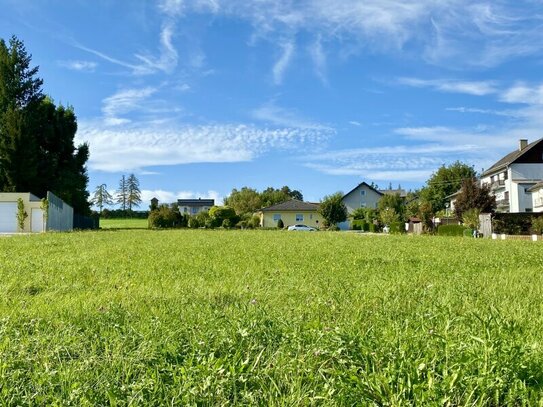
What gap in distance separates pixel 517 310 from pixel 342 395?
8.03ft

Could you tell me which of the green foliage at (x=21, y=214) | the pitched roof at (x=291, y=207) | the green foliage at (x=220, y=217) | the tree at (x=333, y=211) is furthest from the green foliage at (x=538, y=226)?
the pitched roof at (x=291, y=207)

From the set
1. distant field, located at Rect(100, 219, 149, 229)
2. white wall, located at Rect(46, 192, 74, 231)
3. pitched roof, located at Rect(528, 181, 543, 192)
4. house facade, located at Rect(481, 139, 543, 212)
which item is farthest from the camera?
house facade, located at Rect(481, 139, 543, 212)

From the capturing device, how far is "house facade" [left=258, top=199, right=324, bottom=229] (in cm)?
7038

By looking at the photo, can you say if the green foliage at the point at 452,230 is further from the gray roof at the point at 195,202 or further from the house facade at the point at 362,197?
the gray roof at the point at 195,202

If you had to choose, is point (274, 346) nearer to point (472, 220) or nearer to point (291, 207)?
point (472, 220)

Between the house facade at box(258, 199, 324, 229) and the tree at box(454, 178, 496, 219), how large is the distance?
29.2 m

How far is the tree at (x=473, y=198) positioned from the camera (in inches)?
1658

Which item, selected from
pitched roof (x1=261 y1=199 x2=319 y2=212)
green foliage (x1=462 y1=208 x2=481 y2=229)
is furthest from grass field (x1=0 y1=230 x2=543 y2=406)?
pitched roof (x1=261 y1=199 x2=319 y2=212)

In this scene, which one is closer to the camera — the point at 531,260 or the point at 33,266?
the point at 33,266

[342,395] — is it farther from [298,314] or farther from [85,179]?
[85,179]

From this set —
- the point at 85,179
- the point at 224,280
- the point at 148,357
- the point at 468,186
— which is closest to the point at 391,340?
the point at 148,357

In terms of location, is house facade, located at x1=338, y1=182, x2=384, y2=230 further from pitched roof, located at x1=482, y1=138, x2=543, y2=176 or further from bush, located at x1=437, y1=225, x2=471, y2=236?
bush, located at x1=437, y1=225, x2=471, y2=236

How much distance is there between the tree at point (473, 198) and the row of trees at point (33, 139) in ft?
131

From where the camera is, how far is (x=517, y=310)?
3.70 meters
